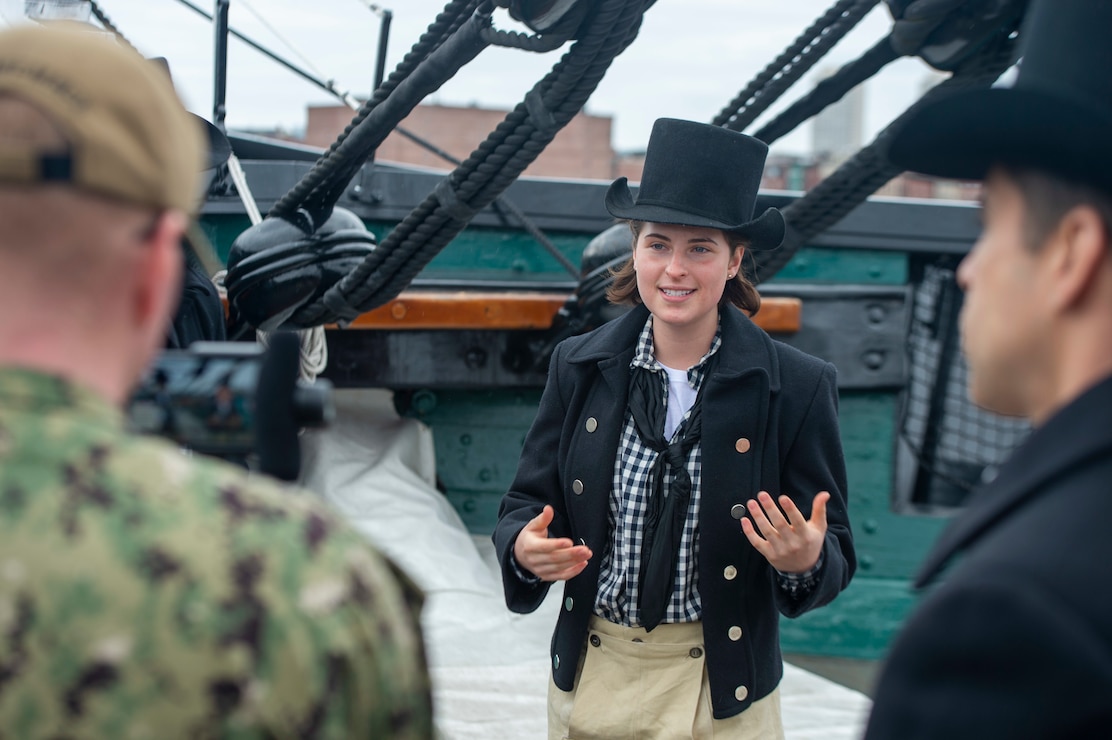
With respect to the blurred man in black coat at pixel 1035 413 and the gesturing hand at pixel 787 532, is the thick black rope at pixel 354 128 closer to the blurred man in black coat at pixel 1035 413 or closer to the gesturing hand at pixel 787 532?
the gesturing hand at pixel 787 532

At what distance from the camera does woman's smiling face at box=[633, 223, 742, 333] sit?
7.72ft

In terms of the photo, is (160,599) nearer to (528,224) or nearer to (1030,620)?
(1030,620)

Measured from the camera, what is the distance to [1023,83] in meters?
1.23

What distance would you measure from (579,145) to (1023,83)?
25997 mm

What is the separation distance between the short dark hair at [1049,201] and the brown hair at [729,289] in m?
1.32

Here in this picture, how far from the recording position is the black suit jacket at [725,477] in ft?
7.31

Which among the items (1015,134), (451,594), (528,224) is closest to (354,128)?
(528,224)

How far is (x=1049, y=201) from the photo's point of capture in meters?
1.13

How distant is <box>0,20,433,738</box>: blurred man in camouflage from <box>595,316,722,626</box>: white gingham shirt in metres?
1.31

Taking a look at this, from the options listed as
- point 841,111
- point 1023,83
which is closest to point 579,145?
point 1023,83

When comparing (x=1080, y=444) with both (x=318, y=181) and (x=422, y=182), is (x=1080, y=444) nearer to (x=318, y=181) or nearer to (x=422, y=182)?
(x=318, y=181)

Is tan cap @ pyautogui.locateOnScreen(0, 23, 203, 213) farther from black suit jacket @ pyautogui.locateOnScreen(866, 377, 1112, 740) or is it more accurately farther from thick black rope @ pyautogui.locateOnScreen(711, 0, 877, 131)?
thick black rope @ pyautogui.locateOnScreen(711, 0, 877, 131)

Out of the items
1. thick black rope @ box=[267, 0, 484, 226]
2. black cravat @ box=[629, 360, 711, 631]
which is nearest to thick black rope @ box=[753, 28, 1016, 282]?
thick black rope @ box=[267, 0, 484, 226]

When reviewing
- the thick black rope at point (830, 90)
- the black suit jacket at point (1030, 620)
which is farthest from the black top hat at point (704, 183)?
the thick black rope at point (830, 90)
